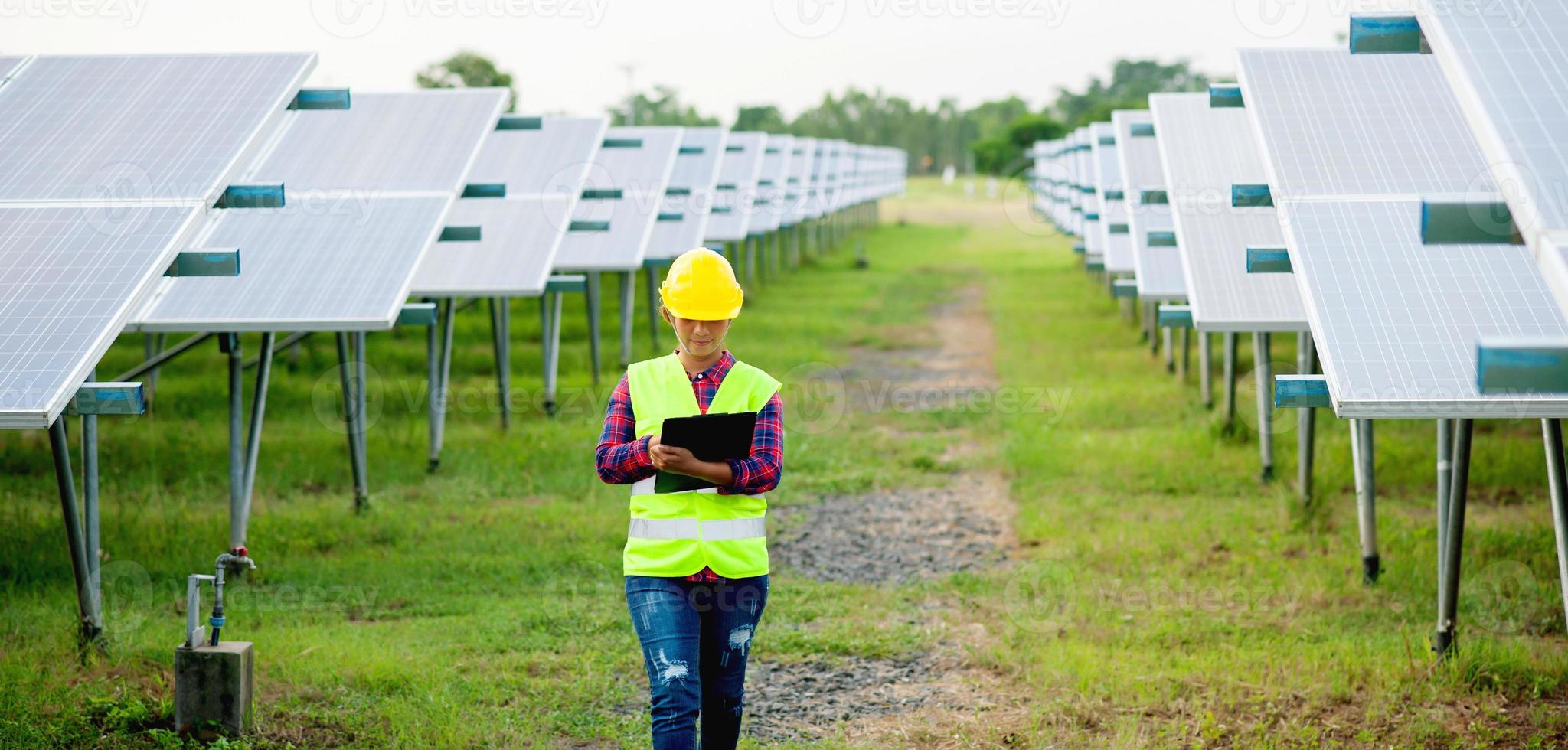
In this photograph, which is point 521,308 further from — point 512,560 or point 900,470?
point 512,560

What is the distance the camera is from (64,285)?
5.20m

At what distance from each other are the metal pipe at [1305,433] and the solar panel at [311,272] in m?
4.55

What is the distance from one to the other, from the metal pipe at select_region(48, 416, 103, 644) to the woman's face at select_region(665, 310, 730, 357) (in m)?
2.61

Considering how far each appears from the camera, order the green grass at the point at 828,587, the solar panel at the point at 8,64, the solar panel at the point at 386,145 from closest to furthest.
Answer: the green grass at the point at 828,587 < the solar panel at the point at 8,64 < the solar panel at the point at 386,145

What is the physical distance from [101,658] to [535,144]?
8.33m

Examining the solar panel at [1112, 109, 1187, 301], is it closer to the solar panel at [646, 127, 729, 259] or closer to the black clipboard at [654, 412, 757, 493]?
the black clipboard at [654, 412, 757, 493]

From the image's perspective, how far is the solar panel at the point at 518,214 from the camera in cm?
988

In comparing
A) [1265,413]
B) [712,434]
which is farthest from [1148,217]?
[712,434]

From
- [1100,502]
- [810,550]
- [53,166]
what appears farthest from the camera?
[1100,502]

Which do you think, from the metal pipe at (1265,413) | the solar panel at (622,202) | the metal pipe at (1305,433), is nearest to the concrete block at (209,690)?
the metal pipe at (1305,433)

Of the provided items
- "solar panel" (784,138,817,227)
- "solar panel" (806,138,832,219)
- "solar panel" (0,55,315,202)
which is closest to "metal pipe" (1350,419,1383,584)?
"solar panel" (0,55,315,202)

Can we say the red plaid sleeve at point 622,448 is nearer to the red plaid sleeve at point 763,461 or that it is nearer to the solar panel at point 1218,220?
the red plaid sleeve at point 763,461

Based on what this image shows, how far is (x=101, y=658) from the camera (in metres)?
5.57

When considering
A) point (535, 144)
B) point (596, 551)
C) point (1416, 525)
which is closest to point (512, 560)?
point (596, 551)
